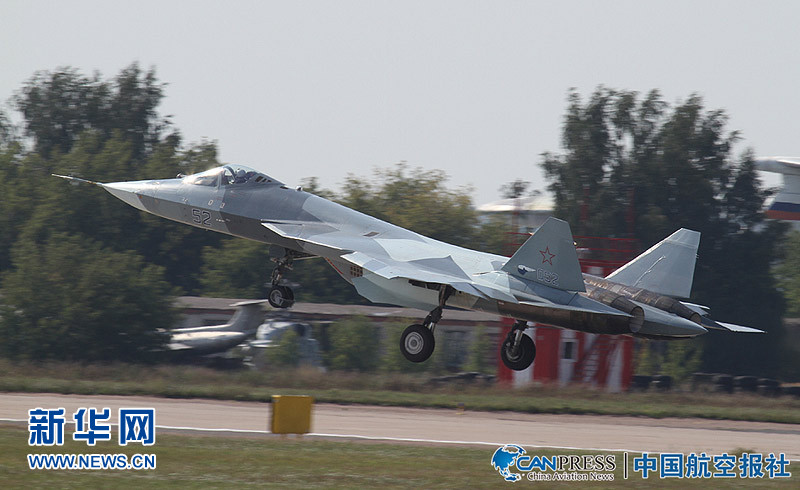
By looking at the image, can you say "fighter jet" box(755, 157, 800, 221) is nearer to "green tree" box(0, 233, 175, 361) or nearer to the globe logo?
"green tree" box(0, 233, 175, 361)

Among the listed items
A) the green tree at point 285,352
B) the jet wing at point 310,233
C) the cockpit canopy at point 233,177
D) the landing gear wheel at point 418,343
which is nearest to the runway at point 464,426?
the landing gear wheel at point 418,343

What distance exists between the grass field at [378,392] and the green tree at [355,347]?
8832 millimetres

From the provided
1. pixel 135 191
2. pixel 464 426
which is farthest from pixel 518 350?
pixel 135 191

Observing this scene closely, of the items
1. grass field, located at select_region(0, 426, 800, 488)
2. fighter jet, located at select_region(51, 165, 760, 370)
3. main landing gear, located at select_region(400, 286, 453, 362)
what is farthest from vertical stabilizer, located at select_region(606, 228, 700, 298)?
grass field, located at select_region(0, 426, 800, 488)

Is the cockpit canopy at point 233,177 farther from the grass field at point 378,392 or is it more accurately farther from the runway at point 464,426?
the grass field at point 378,392

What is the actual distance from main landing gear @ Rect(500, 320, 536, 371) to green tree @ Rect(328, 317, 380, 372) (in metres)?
24.3

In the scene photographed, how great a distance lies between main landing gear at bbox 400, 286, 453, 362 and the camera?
73.2ft

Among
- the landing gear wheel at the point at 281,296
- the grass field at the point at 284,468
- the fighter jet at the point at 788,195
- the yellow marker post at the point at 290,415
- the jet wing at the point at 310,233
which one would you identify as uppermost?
the fighter jet at the point at 788,195

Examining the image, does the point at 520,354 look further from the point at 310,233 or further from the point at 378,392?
the point at 378,392

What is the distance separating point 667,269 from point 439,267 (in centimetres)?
512

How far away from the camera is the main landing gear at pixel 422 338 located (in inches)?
878

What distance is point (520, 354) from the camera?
23.0m

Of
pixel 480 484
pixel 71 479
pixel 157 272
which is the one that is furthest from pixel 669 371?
pixel 71 479

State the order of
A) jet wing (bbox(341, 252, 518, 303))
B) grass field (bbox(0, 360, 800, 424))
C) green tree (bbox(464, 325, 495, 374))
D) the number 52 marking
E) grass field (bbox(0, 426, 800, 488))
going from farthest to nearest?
green tree (bbox(464, 325, 495, 374))
grass field (bbox(0, 360, 800, 424))
the number 52 marking
jet wing (bbox(341, 252, 518, 303))
grass field (bbox(0, 426, 800, 488))
